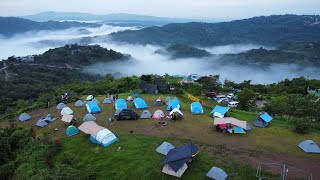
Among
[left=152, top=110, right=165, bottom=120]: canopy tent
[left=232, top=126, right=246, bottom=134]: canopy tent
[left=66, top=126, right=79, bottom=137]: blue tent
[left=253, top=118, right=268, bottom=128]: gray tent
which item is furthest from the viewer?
[left=152, top=110, right=165, bottom=120]: canopy tent

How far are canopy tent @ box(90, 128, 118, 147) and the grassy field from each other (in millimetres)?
425

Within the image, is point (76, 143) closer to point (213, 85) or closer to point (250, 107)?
point (250, 107)

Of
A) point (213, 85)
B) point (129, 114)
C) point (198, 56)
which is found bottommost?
point (198, 56)

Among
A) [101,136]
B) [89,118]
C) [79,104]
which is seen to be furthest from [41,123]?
[101,136]

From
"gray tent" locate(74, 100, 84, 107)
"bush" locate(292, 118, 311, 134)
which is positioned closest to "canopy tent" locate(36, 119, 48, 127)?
"gray tent" locate(74, 100, 84, 107)

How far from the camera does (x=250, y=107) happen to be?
44312 mm

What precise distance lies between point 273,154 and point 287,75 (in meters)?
121

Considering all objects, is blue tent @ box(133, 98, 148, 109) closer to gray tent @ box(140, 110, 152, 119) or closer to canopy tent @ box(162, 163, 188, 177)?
gray tent @ box(140, 110, 152, 119)

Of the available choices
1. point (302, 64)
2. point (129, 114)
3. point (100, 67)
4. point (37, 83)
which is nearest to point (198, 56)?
point (302, 64)

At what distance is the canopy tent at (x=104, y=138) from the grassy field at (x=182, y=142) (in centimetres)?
42

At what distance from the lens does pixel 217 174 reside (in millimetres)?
19797

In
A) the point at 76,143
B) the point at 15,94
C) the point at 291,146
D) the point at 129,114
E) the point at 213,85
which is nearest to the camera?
the point at 291,146

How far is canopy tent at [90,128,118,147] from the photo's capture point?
25362mm

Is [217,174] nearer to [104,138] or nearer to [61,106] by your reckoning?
[104,138]
